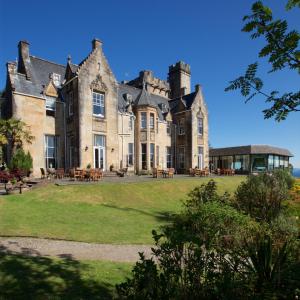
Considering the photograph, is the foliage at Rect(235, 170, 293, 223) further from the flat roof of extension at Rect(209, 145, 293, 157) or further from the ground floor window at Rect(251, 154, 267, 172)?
the ground floor window at Rect(251, 154, 267, 172)

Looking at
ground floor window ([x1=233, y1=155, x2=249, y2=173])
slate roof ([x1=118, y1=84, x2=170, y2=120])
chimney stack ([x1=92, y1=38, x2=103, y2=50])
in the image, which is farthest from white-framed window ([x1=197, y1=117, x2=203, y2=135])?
chimney stack ([x1=92, y1=38, x2=103, y2=50])

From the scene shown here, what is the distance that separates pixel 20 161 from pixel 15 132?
2743 millimetres

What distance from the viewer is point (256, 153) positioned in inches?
1905

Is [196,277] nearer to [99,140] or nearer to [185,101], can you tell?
[99,140]

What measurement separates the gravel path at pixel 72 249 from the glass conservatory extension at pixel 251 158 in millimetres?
42514

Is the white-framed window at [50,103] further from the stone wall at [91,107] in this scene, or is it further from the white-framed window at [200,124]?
the white-framed window at [200,124]

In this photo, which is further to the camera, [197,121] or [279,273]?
[197,121]

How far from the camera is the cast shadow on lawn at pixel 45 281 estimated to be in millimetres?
5332

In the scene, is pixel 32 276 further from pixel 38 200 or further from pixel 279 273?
pixel 38 200

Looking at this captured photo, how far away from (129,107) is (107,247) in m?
26.4

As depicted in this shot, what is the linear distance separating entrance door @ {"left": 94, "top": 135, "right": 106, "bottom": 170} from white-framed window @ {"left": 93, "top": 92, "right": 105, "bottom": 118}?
2.53m

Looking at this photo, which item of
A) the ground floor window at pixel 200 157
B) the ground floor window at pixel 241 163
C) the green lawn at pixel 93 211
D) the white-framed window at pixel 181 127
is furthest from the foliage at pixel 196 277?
the ground floor window at pixel 241 163

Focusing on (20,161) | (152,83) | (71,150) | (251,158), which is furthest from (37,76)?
(251,158)

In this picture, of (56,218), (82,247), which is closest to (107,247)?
(82,247)
